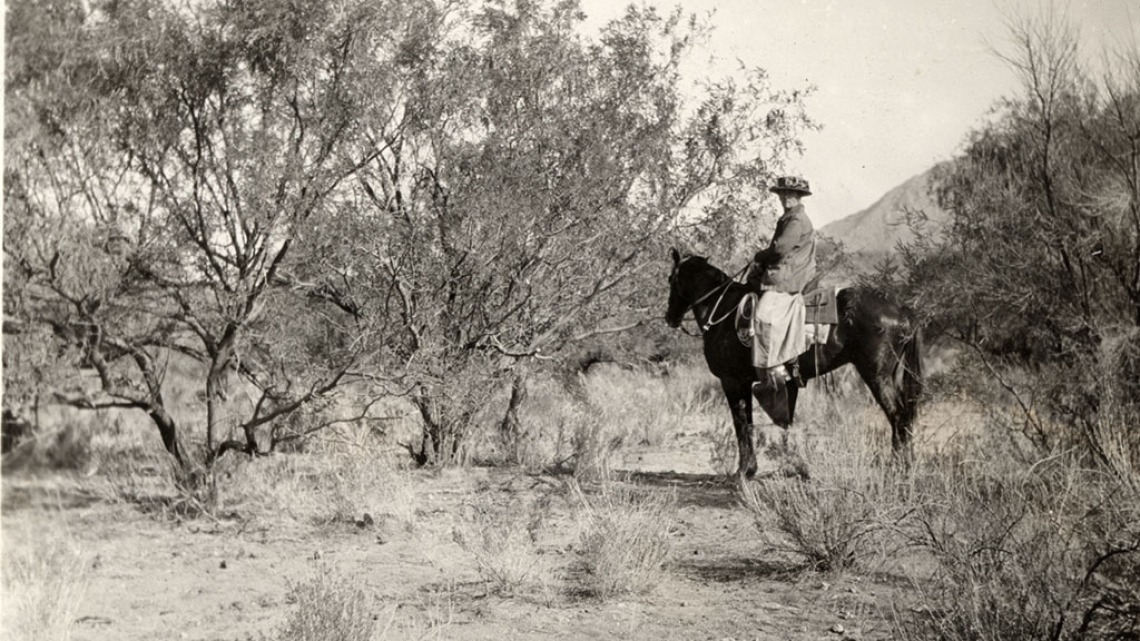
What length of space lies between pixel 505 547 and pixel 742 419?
389 cm

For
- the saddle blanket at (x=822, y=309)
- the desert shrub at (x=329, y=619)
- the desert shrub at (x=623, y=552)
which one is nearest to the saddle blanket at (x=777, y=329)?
the saddle blanket at (x=822, y=309)

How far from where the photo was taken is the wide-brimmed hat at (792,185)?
337 inches

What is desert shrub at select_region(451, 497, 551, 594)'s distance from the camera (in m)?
5.66

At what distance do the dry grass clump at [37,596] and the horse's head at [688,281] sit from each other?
5700 millimetres

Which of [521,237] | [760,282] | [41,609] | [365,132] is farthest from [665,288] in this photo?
[41,609]

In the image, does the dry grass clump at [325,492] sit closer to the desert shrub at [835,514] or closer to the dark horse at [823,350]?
the desert shrub at [835,514]

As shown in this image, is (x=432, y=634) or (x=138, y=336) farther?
(x=138, y=336)

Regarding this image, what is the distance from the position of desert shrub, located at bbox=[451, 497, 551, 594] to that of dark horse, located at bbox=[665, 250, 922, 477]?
8.80 feet

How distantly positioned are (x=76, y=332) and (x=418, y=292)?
277 cm

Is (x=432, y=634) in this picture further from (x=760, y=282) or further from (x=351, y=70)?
(x=760, y=282)

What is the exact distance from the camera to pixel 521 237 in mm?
8336

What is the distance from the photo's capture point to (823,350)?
9109 mm

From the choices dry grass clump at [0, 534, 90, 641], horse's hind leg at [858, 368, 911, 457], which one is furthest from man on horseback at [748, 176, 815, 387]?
dry grass clump at [0, 534, 90, 641]

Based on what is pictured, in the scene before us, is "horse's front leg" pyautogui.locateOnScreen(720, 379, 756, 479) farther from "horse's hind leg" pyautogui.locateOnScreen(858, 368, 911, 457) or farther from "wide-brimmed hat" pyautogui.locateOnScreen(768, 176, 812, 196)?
"wide-brimmed hat" pyautogui.locateOnScreen(768, 176, 812, 196)
